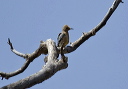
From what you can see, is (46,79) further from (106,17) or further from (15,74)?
(106,17)

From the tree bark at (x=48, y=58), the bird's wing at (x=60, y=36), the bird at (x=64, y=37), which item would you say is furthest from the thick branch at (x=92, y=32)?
the bird's wing at (x=60, y=36)

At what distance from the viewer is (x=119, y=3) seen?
5.71 metres

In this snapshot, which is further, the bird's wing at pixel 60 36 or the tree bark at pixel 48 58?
the bird's wing at pixel 60 36

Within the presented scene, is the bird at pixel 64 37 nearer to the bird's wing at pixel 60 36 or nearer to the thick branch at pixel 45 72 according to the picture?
the bird's wing at pixel 60 36

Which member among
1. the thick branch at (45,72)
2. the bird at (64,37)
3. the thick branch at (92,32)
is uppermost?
the bird at (64,37)

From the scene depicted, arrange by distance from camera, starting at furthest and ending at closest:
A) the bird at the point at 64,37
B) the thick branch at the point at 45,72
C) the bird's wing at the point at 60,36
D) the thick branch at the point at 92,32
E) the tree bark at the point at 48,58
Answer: the bird's wing at the point at 60,36 → the bird at the point at 64,37 → the thick branch at the point at 92,32 → the tree bark at the point at 48,58 → the thick branch at the point at 45,72

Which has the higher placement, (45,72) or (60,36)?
(60,36)

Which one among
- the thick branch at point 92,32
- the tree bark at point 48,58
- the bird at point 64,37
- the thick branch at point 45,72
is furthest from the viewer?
the bird at point 64,37

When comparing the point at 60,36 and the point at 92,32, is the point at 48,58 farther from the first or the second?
the point at 60,36

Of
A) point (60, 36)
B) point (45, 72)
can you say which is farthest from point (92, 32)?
point (45, 72)

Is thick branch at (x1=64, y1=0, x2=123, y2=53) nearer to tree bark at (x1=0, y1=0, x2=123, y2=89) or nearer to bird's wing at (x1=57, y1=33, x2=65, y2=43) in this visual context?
tree bark at (x1=0, y1=0, x2=123, y2=89)

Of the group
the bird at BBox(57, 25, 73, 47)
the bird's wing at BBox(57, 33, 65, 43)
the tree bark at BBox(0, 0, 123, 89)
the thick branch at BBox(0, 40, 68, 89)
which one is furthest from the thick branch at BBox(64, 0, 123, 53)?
the bird's wing at BBox(57, 33, 65, 43)

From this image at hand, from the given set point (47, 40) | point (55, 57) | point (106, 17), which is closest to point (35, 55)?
point (47, 40)

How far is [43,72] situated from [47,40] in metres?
1.73
